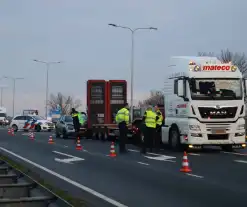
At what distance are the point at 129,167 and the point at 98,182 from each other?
2982 mm

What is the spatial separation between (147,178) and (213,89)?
7.46 m

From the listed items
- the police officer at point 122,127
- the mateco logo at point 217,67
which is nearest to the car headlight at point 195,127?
the mateco logo at point 217,67

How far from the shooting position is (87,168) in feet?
48.0

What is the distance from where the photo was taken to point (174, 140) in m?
20.0

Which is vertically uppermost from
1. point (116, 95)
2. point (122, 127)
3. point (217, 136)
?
point (116, 95)

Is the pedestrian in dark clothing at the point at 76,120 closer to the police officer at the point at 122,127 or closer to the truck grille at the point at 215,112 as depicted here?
the police officer at the point at 122,127

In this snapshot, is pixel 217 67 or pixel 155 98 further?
pixel 155 98

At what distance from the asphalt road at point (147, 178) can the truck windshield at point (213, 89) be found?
2227mm

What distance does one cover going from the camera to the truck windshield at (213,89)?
1862 cm

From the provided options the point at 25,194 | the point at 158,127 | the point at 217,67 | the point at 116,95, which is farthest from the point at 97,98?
the point at 25,194

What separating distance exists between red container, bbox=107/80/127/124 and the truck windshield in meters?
12.4

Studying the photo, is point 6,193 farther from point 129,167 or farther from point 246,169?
point 246,169

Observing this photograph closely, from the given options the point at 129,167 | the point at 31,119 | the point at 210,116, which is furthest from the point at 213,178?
the point at 31,119

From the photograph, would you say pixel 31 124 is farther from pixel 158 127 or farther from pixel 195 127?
pixel 195 127
